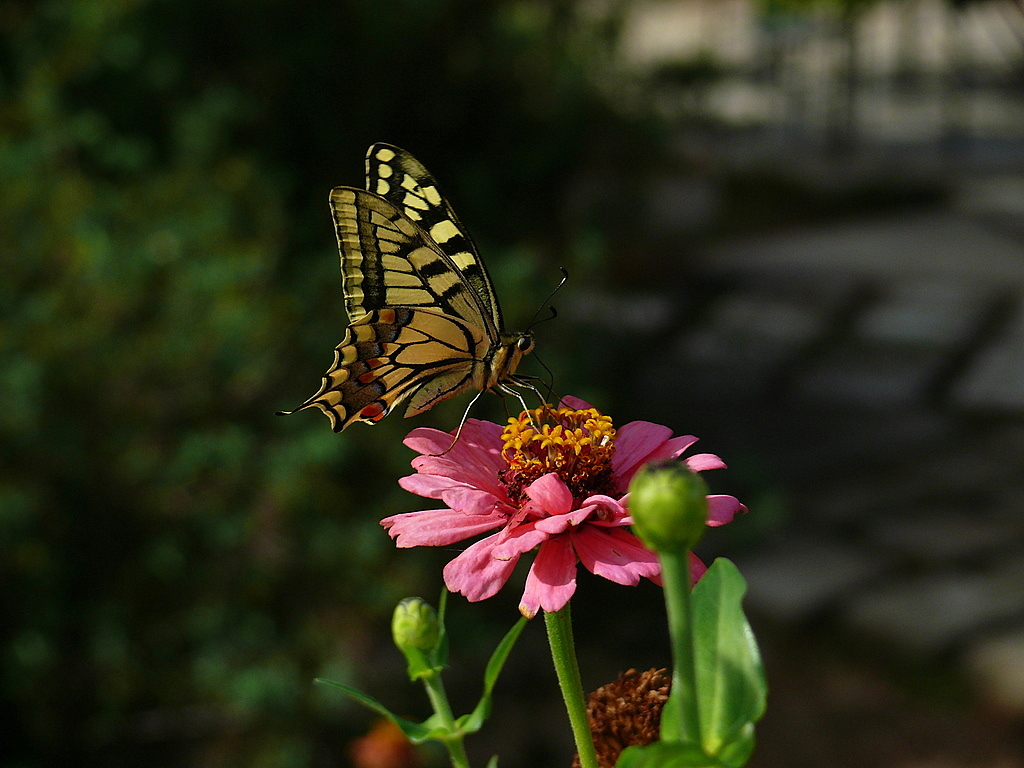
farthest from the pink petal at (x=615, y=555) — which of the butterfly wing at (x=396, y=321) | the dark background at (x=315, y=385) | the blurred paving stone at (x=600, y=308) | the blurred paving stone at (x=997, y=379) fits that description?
the blurred paving stone at (x=997, y=379)

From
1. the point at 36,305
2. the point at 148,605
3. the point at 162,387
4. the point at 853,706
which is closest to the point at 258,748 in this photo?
the point at 148,605

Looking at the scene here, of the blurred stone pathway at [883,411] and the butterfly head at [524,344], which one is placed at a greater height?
the butterfly head at [524,344]

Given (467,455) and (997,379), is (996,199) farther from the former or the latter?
(467,455)

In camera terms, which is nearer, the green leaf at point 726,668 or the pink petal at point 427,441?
the green leaf at point 726,668

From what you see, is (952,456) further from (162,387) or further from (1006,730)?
(162,387)

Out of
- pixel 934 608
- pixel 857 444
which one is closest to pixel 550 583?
pixel 934 608

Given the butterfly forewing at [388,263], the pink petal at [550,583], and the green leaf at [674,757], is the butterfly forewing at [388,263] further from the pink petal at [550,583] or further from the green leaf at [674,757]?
the green leaf at [674,757]
